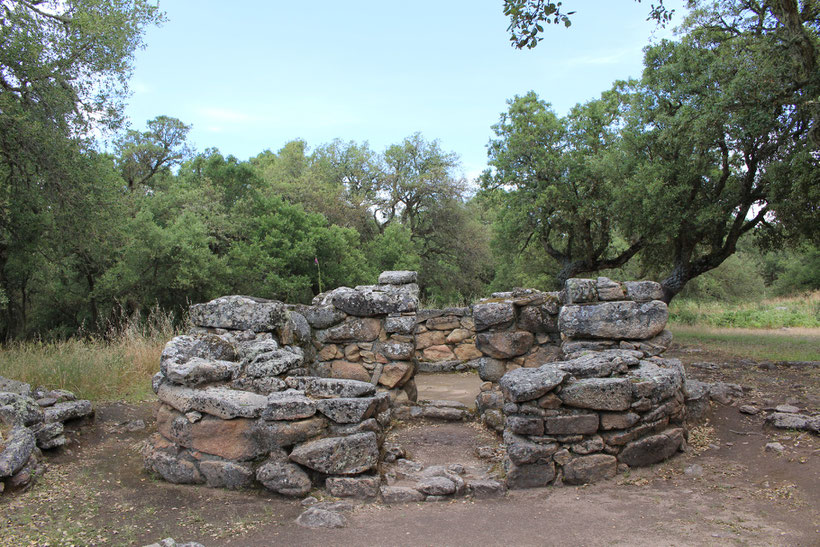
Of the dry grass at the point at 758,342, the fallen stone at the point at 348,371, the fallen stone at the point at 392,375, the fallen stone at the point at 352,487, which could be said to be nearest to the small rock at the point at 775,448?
the fallen stone at the point at 352,487

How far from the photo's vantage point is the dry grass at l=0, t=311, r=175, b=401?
831 centimetres

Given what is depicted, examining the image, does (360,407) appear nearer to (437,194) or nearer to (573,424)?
(573,424)

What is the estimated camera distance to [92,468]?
5738mm

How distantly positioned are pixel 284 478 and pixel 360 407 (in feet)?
2.95

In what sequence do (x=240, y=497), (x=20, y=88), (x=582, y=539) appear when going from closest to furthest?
(x=582, y=539), (x=240, y=497), (x=20, y=88)

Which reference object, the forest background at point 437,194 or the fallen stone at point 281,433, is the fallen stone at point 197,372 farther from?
the forest background at point 437,194

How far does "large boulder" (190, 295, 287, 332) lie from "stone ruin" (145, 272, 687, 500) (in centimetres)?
1

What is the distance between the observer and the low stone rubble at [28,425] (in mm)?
4887

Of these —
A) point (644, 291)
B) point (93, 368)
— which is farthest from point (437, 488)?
point (93, 368)

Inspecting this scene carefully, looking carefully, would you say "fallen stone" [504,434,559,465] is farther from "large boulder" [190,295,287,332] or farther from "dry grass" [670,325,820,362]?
"dry grass" [670,325,820,362]

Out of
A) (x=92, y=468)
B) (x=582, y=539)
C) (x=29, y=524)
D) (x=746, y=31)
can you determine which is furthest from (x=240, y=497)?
(x=746, y=31)

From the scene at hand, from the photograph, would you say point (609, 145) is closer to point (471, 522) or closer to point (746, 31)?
point (746, 31)

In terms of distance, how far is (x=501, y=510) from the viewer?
468 cm

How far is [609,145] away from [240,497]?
17308 millimetres
